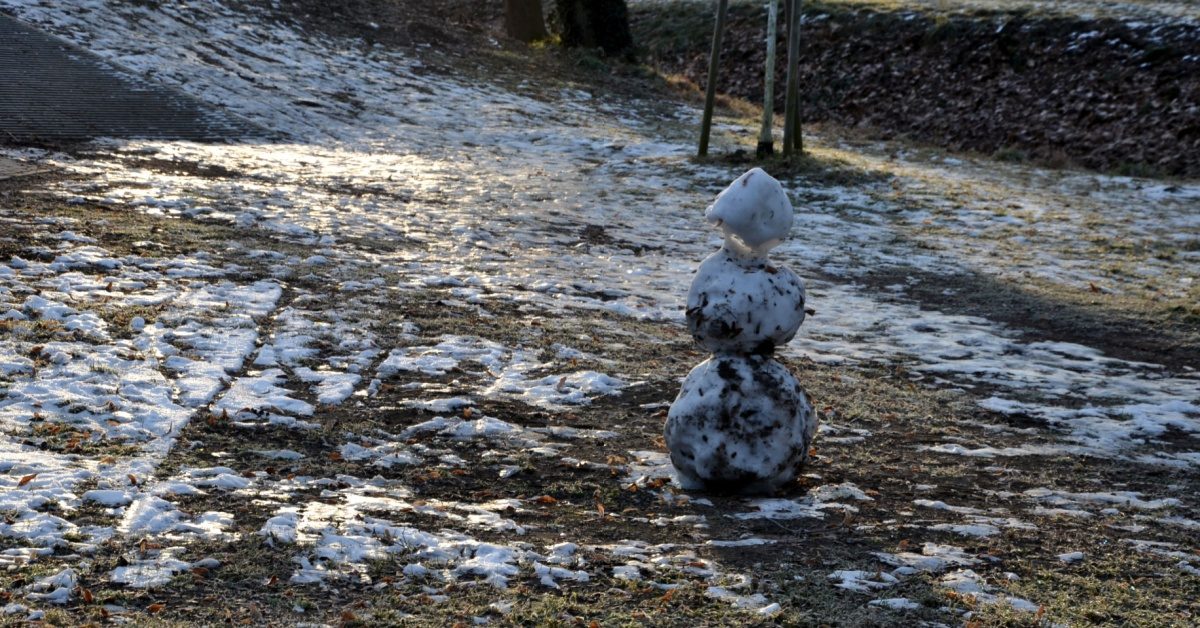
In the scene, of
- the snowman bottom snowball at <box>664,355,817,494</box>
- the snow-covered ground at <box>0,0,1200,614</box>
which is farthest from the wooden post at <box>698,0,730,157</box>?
the snowman bottom snowball at <box>664,355,817,494</box>

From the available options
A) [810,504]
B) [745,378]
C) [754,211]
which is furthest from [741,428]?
[754,211]

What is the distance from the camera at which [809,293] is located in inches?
364

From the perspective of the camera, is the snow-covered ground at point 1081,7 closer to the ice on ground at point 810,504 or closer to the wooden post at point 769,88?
Answer: the wooden post at point 769,88

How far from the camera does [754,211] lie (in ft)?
16.6

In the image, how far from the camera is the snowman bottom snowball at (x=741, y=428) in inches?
199

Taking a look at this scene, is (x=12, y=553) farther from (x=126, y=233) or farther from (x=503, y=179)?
(x=503, y=179)

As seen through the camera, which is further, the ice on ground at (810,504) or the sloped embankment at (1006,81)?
the sloped embankment at (1006,81)

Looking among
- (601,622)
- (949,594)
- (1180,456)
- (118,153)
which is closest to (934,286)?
(1180,456)

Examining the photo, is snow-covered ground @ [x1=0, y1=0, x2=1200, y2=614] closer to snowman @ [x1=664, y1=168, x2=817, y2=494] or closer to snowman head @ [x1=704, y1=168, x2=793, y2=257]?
snowman @ [x1=664, y1=168, x2=817, y2=494]

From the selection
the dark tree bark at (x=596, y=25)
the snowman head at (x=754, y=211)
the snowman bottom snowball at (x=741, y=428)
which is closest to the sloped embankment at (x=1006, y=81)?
the dark tree bark at (x=596, y=25)

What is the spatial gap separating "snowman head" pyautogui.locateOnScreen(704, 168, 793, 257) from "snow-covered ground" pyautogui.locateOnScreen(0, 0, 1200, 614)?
1147 mm

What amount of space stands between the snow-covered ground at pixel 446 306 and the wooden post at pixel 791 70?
98cm

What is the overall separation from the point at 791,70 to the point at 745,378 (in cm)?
867

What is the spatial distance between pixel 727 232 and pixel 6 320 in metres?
4.18
